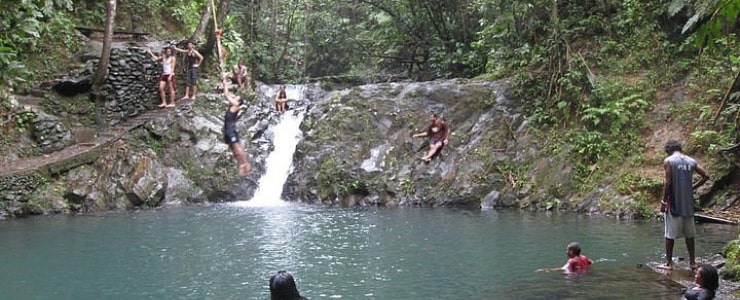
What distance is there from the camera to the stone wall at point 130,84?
2069 cm

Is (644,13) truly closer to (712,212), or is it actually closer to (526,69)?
(526,69)

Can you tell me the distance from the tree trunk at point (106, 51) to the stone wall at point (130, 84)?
290 millimetres

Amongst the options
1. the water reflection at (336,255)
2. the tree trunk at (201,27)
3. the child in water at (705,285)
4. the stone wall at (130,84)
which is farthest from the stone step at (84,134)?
the child in water at (705,285)

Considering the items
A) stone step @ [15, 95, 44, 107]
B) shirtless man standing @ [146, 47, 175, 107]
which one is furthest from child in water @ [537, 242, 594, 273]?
stone step @ [15, 95, 44, 107]

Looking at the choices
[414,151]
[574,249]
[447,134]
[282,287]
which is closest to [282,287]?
[282,287]

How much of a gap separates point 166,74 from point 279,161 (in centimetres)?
426

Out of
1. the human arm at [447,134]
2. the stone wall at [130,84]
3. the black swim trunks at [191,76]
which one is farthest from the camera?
the black swim trunks at [191,76]

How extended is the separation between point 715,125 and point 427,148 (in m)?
7.49

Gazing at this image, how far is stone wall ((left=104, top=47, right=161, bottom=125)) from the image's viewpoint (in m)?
20.7

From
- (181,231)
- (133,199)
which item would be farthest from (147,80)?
(181,231)

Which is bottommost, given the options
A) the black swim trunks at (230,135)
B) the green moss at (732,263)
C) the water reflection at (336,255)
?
the water reflection at (336,255)

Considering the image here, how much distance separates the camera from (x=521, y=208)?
17.1m

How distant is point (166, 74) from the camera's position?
66.7ft

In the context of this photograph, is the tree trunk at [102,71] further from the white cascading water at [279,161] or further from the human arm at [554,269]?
the human arm at [554,269]
